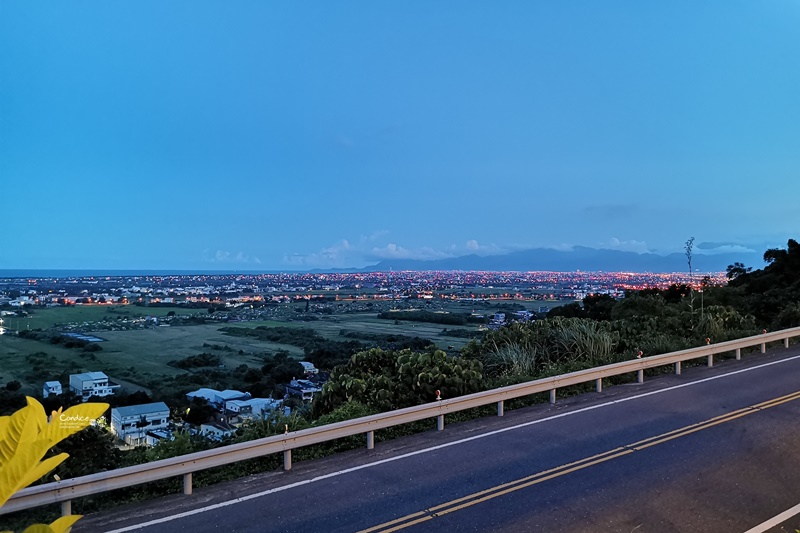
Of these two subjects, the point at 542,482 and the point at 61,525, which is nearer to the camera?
the point at 61,525

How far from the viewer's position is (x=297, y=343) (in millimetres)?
35656

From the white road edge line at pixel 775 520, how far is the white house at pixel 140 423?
29.6 feet

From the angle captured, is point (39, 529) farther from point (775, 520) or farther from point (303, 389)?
point (303, 389)

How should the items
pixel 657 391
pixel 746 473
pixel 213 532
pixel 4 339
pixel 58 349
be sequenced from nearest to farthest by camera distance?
pixel 213 532, pixel 746 473, pixel 657 391, pixel 58 349, pixel 4 339

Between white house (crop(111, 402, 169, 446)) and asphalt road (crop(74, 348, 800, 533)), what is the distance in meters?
3.55

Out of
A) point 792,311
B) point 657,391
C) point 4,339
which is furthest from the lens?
point 4,339

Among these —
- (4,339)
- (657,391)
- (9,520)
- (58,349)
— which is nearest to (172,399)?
(9,520)

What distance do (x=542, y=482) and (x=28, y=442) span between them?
6904 millimetres

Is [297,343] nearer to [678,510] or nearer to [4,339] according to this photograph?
[4,339]

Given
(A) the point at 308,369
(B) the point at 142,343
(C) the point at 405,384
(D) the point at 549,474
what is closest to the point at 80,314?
(B) the point at 142,343

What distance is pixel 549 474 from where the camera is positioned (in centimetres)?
747

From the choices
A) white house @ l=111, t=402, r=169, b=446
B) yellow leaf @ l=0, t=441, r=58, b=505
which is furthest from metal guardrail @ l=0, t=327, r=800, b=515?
yellow leaf @ l=0, t=441, r=58, b=505

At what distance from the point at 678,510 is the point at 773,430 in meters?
4.11

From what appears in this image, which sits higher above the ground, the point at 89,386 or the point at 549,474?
the point at 549,474
